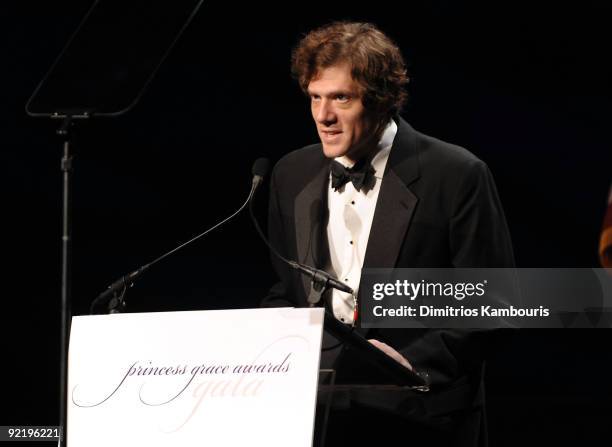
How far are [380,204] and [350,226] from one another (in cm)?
15

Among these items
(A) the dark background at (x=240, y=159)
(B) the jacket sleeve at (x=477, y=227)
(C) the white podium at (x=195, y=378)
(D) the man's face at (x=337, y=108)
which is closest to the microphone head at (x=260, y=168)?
(C) the white podium at (x=195, y=378)

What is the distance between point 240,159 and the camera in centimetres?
372

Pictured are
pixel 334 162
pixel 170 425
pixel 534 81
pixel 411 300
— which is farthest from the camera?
pixel 534 81

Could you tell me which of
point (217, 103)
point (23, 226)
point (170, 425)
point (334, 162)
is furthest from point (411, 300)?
point (23, 226)

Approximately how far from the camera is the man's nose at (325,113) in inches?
107

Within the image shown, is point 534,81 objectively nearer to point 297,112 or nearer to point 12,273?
point 297,112

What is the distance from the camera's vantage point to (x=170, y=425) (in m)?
1.86

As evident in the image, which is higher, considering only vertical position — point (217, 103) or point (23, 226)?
point (217, 103)

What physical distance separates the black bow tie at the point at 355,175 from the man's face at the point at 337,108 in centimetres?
8

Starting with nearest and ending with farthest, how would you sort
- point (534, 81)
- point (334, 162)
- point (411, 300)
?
point (411, 300) → point (334, 162) → point (534, 81)

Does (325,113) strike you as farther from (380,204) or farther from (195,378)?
(195,378)

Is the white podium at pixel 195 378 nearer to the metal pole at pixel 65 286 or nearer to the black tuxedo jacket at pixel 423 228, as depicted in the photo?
the metal pole at pixel 65 286

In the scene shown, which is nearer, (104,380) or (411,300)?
(104,380)

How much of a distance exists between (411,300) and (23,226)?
6.04ft
